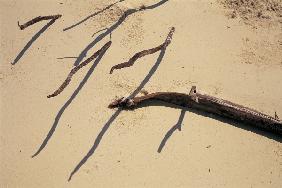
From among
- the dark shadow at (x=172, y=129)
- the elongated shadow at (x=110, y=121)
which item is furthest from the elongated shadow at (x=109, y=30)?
the dark shadow at (x=172, y=129)

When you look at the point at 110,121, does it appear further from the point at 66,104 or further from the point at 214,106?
the point at 214,106

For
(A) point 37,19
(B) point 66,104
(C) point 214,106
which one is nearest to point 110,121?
(B) point 66,104

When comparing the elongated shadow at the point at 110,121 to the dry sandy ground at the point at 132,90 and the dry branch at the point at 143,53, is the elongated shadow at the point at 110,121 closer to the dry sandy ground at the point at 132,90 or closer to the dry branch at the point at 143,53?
the dry sandy ground at the point at 132,90

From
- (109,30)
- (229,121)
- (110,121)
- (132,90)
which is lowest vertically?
(110,121)

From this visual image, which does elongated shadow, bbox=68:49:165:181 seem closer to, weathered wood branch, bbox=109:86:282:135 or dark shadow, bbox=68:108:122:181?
dark shadow, bbox=68:108:122:181

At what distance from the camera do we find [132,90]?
28.1ft

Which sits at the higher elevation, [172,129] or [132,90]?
[132,90]

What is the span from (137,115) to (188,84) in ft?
4.07

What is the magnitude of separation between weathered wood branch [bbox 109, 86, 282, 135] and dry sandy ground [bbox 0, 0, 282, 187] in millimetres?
176

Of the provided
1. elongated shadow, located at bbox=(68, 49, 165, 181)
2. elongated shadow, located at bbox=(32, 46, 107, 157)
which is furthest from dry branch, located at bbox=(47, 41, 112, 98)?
elongated shadow, located at bbox=(68, 49, 165, 181)

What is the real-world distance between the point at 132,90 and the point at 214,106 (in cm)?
166

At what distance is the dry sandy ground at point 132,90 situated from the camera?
25.5ft

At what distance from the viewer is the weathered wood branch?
7922mm

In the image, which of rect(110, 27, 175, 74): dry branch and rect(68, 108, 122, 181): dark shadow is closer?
rect(68, 108, 122, 181): dark shadow
